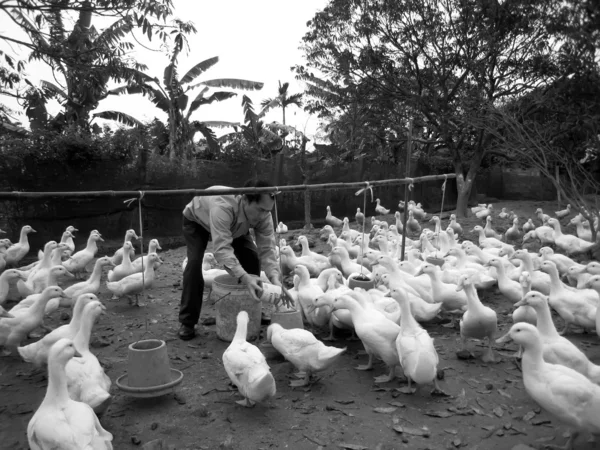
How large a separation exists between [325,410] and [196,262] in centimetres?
219

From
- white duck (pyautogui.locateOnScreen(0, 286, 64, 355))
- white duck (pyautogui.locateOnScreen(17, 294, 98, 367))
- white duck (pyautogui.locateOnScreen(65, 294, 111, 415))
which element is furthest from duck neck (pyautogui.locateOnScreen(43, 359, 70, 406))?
white duck (pyautogui.locateOnScreen(0, 286, 64, 355))

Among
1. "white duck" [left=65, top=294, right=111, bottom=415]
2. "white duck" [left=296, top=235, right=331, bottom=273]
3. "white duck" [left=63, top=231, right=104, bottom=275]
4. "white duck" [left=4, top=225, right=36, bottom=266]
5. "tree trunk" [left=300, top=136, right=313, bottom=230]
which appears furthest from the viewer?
"tree trunk" [left=300, top=136, right=313, bottom=230]

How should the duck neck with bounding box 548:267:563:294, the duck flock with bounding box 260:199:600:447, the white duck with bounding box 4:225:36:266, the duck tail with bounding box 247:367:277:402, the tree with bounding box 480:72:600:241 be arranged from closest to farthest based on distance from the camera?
the duck flock with bounding box 260:199:600:447 < the duck tail with bounding box 247:367:277:402 < the tree with bounding box 480:72:600:241 < the duck neck with bounding box 548:267:563:294 < the white duck with bounding box 4:225:36:266

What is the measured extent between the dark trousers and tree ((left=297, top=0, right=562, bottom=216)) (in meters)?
7.83

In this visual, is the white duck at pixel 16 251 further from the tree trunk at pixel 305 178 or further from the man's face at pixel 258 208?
the tree trunk at pixel 305 178

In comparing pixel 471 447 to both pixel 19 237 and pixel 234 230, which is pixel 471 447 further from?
pixel 19 237

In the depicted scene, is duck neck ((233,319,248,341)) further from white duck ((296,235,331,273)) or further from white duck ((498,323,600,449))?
white duck ((296,235,331,273))

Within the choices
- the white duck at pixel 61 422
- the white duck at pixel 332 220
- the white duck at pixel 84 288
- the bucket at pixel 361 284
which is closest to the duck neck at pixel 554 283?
the bucket at pixel 361 284

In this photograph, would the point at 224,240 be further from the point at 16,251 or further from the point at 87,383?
the point at 16,251


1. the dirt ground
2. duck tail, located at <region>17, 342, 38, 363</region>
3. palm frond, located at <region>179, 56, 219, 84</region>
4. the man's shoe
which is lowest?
the dirt ground

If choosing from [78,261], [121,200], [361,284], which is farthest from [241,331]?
[121,200]

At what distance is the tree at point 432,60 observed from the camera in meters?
11.8

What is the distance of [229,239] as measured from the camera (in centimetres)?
456

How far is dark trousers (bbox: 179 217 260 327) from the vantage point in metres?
5.08
